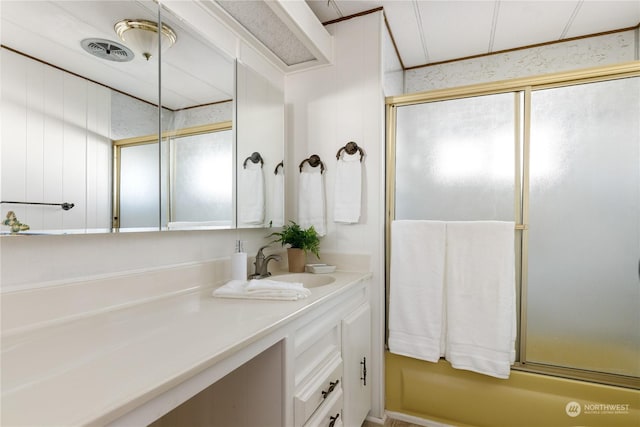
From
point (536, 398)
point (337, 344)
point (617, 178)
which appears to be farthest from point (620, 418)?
point (337, 344)

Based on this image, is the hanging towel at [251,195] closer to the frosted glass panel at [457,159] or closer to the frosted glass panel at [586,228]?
the frosted glass panel at [457,159]

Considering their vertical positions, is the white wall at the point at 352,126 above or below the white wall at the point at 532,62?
below

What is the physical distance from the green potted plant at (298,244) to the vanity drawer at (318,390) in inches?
23.3

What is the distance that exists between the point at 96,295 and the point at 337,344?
863 mm

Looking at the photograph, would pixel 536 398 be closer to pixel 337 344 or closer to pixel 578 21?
pixel 337 344

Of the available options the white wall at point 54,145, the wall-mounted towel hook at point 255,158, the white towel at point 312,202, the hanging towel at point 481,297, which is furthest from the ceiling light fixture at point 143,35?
the hanging towel at point 481,297

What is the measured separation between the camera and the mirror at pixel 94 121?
0.84 meters

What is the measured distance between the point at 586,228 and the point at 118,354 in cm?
194

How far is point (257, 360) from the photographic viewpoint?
1.00 meters

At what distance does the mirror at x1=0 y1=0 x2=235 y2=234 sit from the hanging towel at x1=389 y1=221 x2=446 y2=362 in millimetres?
1059

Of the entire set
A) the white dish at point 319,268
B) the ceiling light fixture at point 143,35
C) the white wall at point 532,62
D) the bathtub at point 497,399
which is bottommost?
the bathtub at point 497,399

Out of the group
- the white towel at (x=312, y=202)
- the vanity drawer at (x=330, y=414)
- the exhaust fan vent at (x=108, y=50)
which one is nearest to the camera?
the exhaust fan vent at (x=108, y=50)

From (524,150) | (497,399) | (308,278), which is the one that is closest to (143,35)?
(308,278)

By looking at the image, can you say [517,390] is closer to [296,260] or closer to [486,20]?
[296,260]
